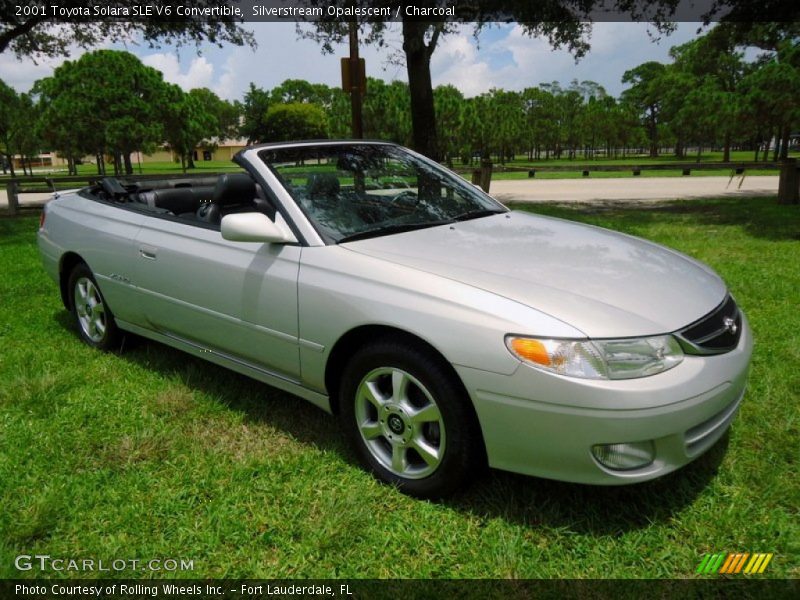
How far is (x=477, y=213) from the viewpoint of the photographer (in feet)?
11.4

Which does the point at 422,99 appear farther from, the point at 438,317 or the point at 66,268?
the point at 438,317

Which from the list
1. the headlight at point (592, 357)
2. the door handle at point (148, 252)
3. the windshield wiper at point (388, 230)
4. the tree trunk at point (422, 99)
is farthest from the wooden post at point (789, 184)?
the door handle at point (148, 252)

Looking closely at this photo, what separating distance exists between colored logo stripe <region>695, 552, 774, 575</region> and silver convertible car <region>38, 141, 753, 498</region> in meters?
0.36

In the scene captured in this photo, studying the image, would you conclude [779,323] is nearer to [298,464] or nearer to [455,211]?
[455,211]

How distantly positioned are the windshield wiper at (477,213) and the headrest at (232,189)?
1283mm

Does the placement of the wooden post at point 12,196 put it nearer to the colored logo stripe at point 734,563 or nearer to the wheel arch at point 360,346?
the wheel arch at point 360,346

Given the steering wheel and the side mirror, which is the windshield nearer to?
the steering wheel

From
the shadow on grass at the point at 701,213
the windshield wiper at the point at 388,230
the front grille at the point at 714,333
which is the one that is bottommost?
the shadow on grass at the point at 701,213

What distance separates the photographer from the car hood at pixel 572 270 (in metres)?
2.21

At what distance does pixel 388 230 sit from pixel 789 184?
12208 mm

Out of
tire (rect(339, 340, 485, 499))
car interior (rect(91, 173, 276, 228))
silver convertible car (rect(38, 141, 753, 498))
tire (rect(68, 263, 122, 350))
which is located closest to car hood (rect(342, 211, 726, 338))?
silver convertible car (rect(38, 141, 753, 498))

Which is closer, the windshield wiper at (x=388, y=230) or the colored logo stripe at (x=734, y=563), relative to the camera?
the colored logo stripe at (x=734, y=563)

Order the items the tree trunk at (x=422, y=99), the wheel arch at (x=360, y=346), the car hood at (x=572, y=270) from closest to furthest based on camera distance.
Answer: the car hood at (x=572, y=270) < the wheel arch at (x=360, y=346) < the tree trunk at (x=422, y=99)

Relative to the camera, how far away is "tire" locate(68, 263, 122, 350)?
421 centimetres
